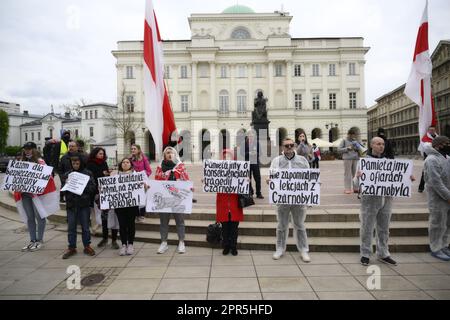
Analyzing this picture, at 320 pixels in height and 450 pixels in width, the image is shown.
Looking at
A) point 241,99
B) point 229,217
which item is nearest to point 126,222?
point 229,217

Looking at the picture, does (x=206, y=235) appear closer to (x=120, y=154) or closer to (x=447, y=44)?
(x=120, y=154)

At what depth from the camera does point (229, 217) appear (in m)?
6.01

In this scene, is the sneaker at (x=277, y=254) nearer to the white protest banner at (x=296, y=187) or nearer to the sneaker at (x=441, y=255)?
the white protest banner at (x=296, y=187)

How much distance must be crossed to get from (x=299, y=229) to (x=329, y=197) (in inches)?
166

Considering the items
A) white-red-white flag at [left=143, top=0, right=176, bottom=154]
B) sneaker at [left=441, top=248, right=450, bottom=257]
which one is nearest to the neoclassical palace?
white-red-white flag at [left=143, top=0, right=176, bottom=154]

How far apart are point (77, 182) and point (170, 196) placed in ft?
6.03

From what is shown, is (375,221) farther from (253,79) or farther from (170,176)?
(253,79)

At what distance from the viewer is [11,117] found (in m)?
87.5

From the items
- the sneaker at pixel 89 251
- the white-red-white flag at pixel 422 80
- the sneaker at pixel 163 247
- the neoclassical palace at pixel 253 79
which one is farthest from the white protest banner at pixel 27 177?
the neoclassical palace at pixel 253 79

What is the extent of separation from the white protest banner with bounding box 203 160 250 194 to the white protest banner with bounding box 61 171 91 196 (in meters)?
2.37

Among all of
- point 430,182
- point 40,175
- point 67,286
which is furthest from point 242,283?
point 40,175

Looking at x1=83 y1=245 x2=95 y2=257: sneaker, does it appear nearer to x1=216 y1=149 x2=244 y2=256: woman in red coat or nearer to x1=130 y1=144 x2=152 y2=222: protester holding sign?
x1=130 y1=144 x2=152 y2=222: protester holding sign

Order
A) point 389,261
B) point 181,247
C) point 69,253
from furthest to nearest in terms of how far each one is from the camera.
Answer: point 181,247
point 69,253
point 389,261

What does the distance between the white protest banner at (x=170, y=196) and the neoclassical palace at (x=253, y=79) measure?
Answer: 44276mm
